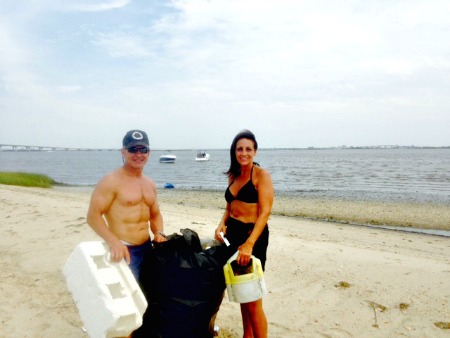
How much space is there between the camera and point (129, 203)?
9.42 ft

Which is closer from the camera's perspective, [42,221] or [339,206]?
[42,221]

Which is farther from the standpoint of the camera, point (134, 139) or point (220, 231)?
point (220, 231)

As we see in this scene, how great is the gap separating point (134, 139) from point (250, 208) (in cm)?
110

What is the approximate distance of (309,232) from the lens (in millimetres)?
8820

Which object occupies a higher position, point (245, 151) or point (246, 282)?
point (245, 151)

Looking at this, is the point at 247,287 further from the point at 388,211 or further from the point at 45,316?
the point at 388,211

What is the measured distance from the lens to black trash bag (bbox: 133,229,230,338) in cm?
271

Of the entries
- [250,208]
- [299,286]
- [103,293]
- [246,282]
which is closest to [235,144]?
[250,208]

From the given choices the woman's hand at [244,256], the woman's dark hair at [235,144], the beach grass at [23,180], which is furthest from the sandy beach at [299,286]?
the beach grass at [23,180]

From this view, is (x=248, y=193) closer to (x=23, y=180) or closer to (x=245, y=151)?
(x=245, y=151)

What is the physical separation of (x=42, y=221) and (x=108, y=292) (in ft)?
19.1

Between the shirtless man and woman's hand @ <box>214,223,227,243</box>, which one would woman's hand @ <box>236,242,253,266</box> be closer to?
woman's hand @ <box>214,223,227,243</box>

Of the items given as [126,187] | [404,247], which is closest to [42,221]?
[126,187]

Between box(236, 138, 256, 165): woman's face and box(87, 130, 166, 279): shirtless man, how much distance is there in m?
0.75
